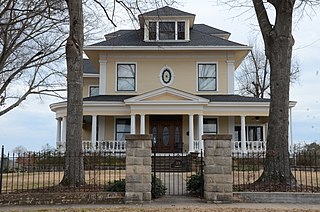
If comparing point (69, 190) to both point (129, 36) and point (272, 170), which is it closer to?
point (272, 170)

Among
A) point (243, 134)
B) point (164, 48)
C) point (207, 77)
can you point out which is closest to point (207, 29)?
point (207, 77)

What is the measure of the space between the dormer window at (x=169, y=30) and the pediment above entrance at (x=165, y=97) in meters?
4.86

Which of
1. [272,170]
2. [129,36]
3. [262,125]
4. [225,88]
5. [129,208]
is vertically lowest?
[129,208]

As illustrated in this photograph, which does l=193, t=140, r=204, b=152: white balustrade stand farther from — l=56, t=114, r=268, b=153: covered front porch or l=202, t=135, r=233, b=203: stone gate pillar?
l=202, t=135, r=233, b=203: stone gate pillar

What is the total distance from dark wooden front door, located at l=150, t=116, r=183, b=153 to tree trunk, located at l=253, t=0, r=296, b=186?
13.0m

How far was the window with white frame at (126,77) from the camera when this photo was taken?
2527 centimetres

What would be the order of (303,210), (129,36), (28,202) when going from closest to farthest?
(303,210) → (28,202) → (129,36)

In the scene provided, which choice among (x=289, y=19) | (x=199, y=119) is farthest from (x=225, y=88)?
(x=289, y=19)

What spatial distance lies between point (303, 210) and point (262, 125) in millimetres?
17892

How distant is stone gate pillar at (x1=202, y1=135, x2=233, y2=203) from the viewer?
9.84 meters

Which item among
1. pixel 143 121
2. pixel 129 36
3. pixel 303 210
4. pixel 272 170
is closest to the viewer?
pixel 303 210

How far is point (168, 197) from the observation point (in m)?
10.5

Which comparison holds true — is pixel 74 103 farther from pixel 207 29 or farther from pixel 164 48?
pixel 207 29

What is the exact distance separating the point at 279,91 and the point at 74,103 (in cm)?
609
